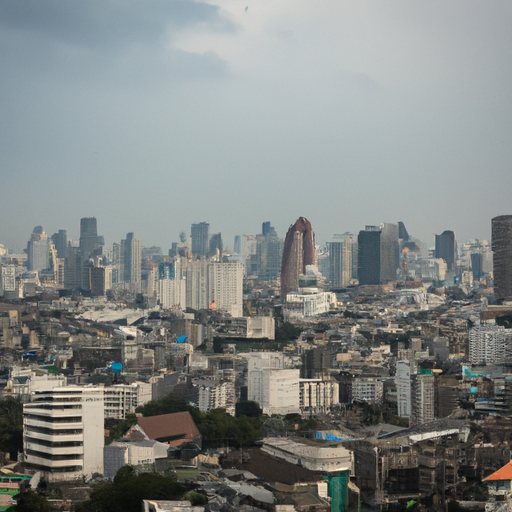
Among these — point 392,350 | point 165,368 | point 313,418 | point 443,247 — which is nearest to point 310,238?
point 443,247

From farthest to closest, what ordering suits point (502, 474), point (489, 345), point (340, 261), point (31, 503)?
1. point (340, 261)
2. point (489, 345)
3. point (502, 474)
4. point (31, 503)

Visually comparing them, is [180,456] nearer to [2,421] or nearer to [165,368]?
[2,421]

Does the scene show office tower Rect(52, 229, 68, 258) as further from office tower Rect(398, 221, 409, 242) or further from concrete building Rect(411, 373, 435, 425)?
concrete building Rect(411, 373, 435, 425)

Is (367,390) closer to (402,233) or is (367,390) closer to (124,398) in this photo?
(124,398)

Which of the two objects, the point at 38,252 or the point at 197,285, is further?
the point at 38,252

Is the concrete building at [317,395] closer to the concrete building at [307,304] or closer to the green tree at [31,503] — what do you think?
the green tree at [31,503]

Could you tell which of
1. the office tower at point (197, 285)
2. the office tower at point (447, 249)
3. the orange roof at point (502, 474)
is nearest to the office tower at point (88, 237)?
the office tower at point (197, 285)

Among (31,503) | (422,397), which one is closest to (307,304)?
(422,397)
